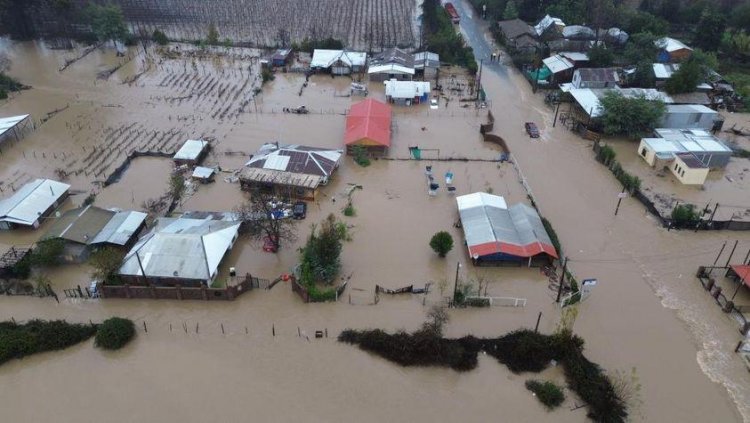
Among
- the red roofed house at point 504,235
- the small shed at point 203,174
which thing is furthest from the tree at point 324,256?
the small shed at point 203,174

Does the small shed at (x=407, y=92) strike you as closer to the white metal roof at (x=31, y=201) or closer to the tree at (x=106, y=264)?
the white metal roof at (x=31, y=201)

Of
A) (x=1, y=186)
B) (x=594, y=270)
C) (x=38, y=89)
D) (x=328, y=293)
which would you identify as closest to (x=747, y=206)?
(x=594, y=270)

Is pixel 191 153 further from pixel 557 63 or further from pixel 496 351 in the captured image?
pixel 557 63

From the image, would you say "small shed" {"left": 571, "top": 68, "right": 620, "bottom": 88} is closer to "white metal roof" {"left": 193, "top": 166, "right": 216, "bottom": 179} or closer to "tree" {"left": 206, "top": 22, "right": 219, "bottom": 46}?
"white metal roof" {"left": 193, "top": 166, "right": 216, "bottom": 179}

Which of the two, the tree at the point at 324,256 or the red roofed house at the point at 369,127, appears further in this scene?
the red roofed house at the point at 369,127

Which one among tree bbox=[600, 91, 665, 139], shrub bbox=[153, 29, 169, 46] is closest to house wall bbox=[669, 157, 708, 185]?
tree bbox=[600, 91, 665, 139]

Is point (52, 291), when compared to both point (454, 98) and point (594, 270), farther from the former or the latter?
point (454, 98)
